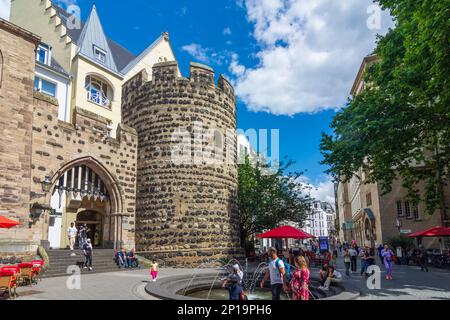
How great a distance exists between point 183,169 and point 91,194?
473 cm

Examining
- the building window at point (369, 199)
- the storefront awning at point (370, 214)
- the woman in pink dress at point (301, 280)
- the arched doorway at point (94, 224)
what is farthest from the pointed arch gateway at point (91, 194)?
the building window at point (369, 199)

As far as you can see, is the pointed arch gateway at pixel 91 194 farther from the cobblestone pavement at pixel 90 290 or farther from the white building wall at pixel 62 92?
the white building wall at pixel 62 92

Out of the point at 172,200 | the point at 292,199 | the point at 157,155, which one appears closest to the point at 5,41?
the point at 157,155

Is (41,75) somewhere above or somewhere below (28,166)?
above

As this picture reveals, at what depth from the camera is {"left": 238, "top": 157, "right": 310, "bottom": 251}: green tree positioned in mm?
26438

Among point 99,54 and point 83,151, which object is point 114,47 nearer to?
point 99,54

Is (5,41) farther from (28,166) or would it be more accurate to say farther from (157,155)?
(157,155)

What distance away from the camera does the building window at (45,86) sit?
22.3 metres

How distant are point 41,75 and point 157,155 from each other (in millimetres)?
10237

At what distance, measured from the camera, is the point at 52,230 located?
60.1 feet

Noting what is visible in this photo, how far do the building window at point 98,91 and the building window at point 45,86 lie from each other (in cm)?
287

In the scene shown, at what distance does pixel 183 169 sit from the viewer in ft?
61.0

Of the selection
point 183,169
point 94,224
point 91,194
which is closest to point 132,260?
point 91,194

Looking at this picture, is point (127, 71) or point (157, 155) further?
point (127, 71)
